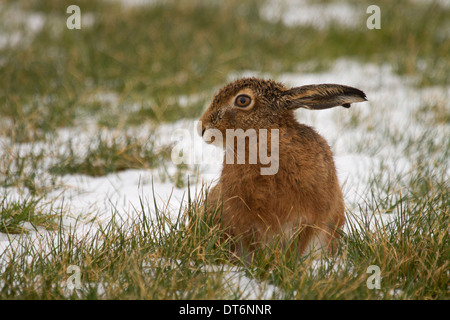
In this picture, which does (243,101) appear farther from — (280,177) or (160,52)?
(160,52)

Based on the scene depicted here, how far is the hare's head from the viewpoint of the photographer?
2.97m

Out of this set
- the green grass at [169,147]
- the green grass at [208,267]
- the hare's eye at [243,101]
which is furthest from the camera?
the hare's eye at [243,101]

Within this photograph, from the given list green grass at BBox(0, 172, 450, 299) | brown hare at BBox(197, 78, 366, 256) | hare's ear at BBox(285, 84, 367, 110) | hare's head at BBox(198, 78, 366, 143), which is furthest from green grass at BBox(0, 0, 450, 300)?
hare's ear at BBox(285, 84, 367, 110)

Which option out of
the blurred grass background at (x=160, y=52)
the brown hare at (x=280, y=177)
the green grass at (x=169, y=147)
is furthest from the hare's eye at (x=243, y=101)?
the blurred grass background at (x=160, y=52)

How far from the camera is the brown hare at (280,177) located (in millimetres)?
2855

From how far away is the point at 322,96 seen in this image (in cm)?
299

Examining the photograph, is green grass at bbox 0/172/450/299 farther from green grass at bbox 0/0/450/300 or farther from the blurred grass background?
the blurred grass background

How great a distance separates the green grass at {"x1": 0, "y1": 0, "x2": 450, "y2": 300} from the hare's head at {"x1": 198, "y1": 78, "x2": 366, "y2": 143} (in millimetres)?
509

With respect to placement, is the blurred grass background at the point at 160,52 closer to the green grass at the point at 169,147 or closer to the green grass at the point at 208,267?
the green grass at the point at 169,147

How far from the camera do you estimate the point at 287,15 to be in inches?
379

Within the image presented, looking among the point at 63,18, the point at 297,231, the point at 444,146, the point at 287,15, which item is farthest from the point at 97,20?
the point at 297,231

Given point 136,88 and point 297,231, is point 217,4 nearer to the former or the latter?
point 136,88
